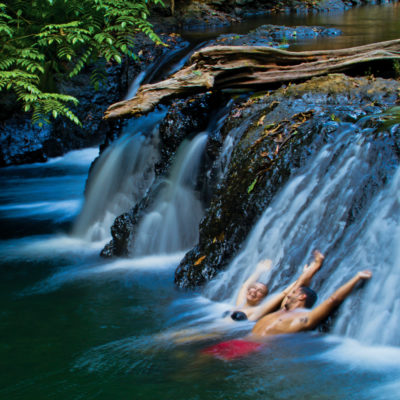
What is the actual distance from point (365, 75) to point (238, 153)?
2114mm

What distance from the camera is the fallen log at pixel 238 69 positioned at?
6.92 metres

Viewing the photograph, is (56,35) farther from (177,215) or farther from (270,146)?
Result: (270,146)

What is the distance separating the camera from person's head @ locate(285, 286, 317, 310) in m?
4.06

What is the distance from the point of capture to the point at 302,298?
4.06 m

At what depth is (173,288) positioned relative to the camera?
579 centimetres

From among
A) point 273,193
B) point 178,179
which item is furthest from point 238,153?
→ point 178,179

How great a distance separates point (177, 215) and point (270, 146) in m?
1.97

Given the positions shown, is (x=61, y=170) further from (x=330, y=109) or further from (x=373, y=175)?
(x=373, y=175)

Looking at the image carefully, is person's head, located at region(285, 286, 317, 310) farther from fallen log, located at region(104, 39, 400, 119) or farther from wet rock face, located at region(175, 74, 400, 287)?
fallen log, located at region(104, 39, 400, 119)

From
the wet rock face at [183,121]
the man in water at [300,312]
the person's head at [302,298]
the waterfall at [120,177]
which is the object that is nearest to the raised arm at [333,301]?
the man in water at [300,312]

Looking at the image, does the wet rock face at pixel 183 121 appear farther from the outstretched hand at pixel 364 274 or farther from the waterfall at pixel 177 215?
the outstretched hand at pixel 364 274

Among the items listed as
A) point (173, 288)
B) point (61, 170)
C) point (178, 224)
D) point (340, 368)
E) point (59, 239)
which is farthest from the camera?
point (61, 170)

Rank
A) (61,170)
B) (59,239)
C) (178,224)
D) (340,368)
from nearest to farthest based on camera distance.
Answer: (340,368) < (178,224) < (59,239) < (61,170)

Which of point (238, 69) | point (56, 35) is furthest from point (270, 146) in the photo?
point (56, 35)
